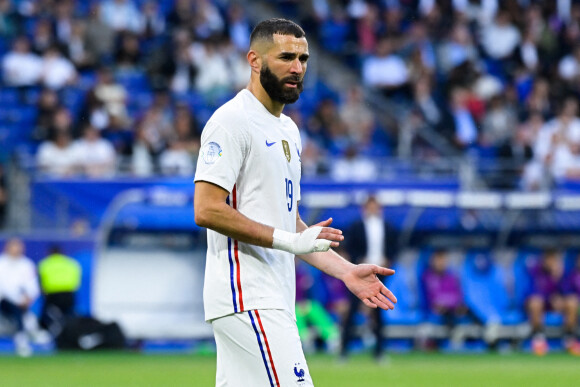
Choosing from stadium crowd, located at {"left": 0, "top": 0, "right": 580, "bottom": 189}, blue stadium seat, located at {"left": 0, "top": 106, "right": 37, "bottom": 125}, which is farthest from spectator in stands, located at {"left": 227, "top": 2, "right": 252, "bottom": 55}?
blue stadium seat, located at {"left": 0, "top": 106, "right": 37, "bottom": 125}

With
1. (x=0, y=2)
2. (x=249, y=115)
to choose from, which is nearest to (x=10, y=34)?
(x=0, y=2)

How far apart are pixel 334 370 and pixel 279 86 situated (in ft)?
30.6

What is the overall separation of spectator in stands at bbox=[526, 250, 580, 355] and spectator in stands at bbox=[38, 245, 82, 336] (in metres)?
7.57

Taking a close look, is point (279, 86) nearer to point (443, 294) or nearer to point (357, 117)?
point (443, 294)

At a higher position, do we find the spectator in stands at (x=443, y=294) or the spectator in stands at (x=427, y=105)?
the spectator in stands at (x=427, y=105)

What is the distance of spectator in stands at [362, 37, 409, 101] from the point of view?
81.2 ft

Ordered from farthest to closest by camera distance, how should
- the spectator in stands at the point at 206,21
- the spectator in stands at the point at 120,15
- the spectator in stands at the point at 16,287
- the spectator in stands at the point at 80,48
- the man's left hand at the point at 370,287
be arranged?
the spectator in stands at the point at 206,21, the spectator in stands at the point at 120,15, the spectator in stands at the point at 80,48, the spectator in stands at the point at 16,287, the man's left hand at the point at 370,287

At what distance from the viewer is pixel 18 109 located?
70.6ft

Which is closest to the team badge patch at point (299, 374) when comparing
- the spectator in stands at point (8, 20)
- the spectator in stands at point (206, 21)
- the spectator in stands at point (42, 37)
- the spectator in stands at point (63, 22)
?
the spectator in stands at point (42, 37)

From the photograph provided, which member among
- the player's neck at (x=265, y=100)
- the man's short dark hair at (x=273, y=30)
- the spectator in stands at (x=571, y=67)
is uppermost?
the spectator in stands at (x=571, y=67)

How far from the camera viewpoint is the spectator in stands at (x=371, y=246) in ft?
53.3

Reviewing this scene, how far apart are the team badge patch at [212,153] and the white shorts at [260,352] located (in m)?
0.75

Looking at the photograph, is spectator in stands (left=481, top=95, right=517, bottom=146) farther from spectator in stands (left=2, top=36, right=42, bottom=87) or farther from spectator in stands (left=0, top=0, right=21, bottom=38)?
spectator in stands (left=0, top=0, right=21, bottom=38)

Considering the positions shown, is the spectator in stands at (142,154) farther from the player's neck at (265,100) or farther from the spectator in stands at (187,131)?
the player's neck at (265,100)
